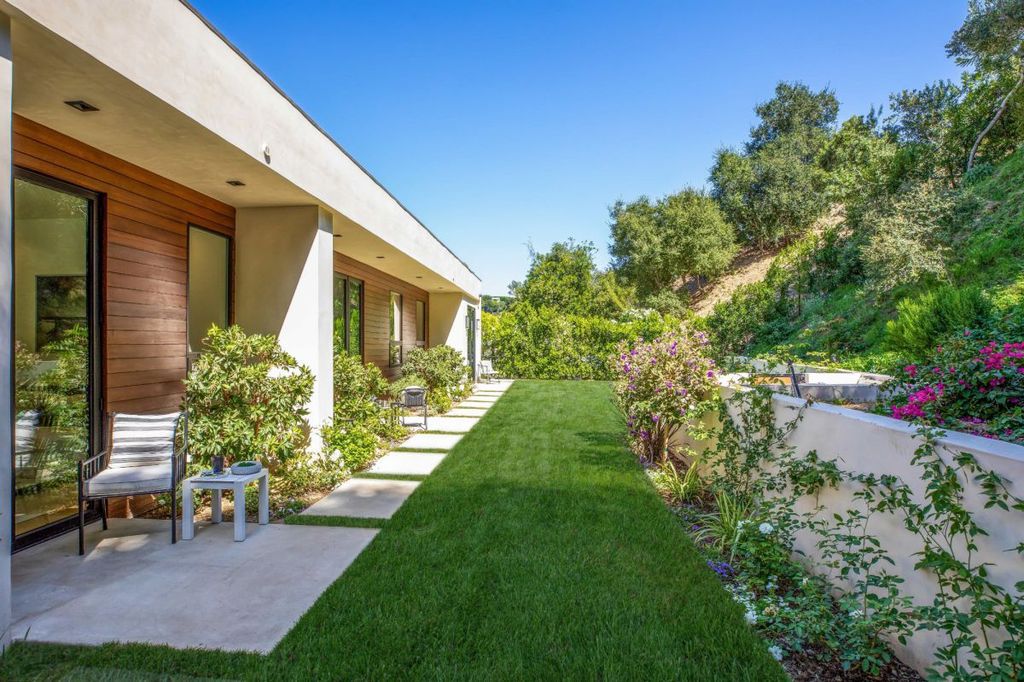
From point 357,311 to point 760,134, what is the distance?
29.5 meters

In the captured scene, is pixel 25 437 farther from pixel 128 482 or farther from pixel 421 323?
pixel 421 323

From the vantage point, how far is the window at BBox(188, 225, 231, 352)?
16.1 feet

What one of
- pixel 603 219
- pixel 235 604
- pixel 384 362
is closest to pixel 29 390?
pixel 235 604

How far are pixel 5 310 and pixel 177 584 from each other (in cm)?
166

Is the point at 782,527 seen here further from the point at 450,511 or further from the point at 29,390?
the point at 29,390

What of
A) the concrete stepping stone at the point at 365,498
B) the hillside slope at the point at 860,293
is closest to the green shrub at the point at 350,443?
the concrete stepping stone at the point at 365,498

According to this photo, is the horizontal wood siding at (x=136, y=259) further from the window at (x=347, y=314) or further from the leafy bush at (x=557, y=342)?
the leafy bush at (x=557, y=342)

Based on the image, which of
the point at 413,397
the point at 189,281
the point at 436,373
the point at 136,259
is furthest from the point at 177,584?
the point at 436,373

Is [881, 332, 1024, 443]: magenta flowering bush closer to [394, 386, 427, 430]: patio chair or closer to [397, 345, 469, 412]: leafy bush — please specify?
[394, 386, 427, 430]: patio chair

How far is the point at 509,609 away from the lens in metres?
2.64

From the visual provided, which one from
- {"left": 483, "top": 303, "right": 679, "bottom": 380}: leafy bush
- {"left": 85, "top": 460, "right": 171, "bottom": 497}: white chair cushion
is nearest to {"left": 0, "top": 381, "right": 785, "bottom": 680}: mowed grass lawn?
{"left": 85, "top": 460, "right": 171, "bottom": 497}: white chair cushion

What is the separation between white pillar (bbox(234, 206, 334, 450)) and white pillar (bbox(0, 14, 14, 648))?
111 inches

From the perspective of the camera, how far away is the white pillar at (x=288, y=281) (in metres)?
5.11

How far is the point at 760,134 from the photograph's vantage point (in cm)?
3017
